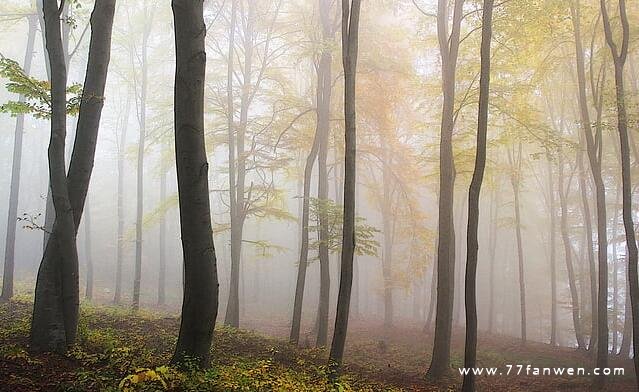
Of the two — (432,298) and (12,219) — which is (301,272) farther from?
(432,298)

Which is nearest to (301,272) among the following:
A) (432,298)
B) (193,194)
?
(193,194)

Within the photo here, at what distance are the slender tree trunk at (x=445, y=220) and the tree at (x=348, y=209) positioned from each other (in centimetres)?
374

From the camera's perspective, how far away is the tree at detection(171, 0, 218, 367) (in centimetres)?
587

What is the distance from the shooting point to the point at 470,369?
318 inches

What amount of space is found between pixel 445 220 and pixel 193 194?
7923mm

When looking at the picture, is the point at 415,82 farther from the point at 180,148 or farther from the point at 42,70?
the point at 42,70

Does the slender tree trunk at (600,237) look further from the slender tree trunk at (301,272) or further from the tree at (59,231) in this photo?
the tree at (59,231)

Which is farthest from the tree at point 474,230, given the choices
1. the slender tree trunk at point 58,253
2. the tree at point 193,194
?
the slender tree trunk at point 58,253

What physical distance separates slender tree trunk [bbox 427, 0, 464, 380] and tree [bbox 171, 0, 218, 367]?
702 cm

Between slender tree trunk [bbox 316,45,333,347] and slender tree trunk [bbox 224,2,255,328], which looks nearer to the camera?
slender tree trunk [bbox 316,45,333,347]

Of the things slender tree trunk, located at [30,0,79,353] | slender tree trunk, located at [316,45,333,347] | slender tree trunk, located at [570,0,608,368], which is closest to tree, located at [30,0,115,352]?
slender tree trunk, located at [30,0,79,353]

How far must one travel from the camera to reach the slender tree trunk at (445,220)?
11.2 metres

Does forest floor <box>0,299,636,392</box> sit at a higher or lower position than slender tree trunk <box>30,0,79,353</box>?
lower

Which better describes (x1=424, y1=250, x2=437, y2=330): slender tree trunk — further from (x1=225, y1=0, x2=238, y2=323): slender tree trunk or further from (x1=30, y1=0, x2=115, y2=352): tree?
(x1=30, y1=0, x2=115, y2=352): tree
